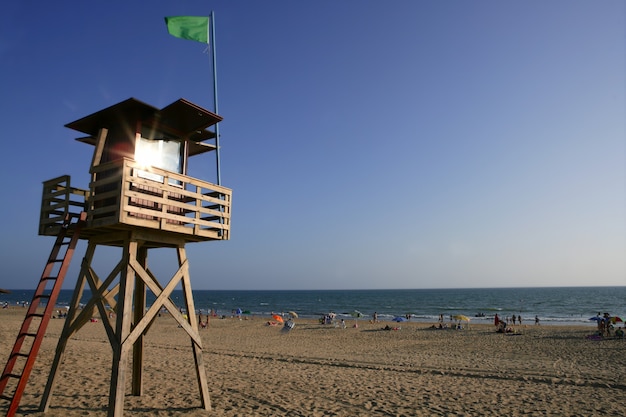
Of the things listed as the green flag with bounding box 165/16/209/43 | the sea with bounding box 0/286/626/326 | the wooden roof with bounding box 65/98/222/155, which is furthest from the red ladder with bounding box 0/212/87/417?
the sea with bounding box 0/286/626/326

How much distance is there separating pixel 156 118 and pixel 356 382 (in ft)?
31.9

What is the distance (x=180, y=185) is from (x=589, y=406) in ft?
37.6

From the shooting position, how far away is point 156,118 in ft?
30.2

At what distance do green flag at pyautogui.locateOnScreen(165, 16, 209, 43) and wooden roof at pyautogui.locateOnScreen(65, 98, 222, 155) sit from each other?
2737 mm

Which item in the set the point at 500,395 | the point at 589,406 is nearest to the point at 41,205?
the point at 500,395

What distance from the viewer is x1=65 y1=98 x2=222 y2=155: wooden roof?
879 centimetres

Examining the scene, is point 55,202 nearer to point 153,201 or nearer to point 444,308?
point 153,201

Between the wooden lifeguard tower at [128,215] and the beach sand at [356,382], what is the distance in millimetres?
1361

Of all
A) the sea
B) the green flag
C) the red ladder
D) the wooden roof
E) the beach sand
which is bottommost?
the sea

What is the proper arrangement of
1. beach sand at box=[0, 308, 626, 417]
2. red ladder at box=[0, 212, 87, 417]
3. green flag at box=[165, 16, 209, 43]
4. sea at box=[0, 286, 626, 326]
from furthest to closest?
sea at box=[0, 286, 626, 326] → green flag at box=[165, 16, 209, 43] → beach sand at box=[0, 308, 626, 417] → red ladder at box=[0, 212, 87, 417]

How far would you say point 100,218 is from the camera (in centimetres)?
834

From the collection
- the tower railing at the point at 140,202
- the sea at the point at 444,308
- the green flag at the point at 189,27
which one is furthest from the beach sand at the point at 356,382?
the sea at the point at 444,308

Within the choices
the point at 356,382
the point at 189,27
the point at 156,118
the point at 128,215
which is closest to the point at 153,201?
the point at 128,215

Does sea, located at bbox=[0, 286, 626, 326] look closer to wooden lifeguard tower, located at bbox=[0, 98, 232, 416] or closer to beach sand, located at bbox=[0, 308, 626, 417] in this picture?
beach sand, located at bbox=[0, 308, 626, 417]
